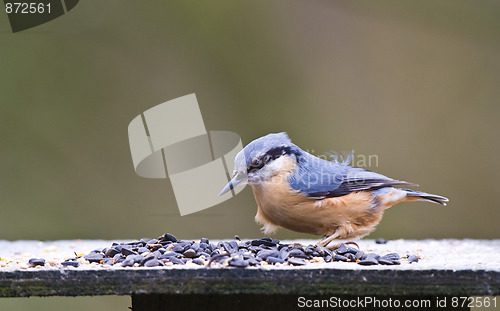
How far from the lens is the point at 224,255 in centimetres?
261

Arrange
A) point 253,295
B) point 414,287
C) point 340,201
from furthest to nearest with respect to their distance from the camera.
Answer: point 340,201, point 253,295, point 414,287

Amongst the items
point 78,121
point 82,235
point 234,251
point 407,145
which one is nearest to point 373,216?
point 234,251

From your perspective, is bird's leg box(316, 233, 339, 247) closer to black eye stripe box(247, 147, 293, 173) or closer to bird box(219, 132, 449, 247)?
bird box(219, 132, 449, 247)

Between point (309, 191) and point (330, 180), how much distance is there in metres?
0.20

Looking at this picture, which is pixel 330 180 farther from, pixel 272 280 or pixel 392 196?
pixel 272 280

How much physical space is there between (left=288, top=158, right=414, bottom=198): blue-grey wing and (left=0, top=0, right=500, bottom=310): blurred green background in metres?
2.98

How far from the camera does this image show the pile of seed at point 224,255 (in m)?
2.60

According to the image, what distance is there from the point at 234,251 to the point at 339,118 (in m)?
4.40

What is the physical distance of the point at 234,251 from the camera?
2.85m

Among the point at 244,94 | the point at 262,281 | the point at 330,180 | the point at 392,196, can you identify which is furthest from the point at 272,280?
the point at 244,94

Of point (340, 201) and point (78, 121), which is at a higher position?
point (78, 121)

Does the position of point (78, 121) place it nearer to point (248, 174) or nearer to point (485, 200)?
point (248, 174)

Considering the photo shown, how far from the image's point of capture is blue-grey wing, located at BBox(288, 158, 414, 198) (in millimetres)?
3482

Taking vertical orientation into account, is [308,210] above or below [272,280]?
Result: above
